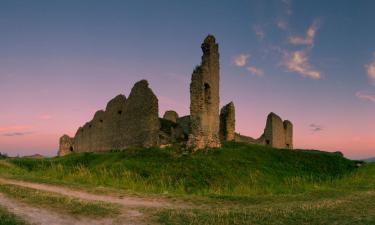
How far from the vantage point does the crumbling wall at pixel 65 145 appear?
47969 millimetres

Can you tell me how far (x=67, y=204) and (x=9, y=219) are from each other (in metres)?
1.79

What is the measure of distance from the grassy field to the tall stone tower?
1.42 meters

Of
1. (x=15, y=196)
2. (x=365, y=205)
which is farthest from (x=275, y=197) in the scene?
(x=15, y=196)

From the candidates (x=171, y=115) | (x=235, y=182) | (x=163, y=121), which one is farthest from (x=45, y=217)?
(x=171, y=115)

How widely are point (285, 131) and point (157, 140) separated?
24.6 metres

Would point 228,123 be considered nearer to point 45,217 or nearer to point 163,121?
point 163,121

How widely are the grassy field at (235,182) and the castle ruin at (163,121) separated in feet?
6.24

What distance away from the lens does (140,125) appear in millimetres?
27672

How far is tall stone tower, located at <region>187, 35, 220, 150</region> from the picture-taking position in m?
24.4

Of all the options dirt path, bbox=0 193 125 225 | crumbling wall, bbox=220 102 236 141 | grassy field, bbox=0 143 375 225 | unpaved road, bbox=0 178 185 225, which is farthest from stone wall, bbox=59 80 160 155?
dirt path, bbox=0 193 125 225

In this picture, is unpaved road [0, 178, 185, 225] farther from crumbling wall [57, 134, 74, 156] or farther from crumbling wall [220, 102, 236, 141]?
crumbling wall [57, 134, 74, 156]

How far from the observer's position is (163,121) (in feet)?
116

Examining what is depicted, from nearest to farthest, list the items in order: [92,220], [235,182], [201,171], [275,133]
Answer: [92,220] < [235,182] < [201,171] < [275,133]

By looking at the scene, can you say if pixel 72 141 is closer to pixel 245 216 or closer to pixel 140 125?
pixel 140 125
